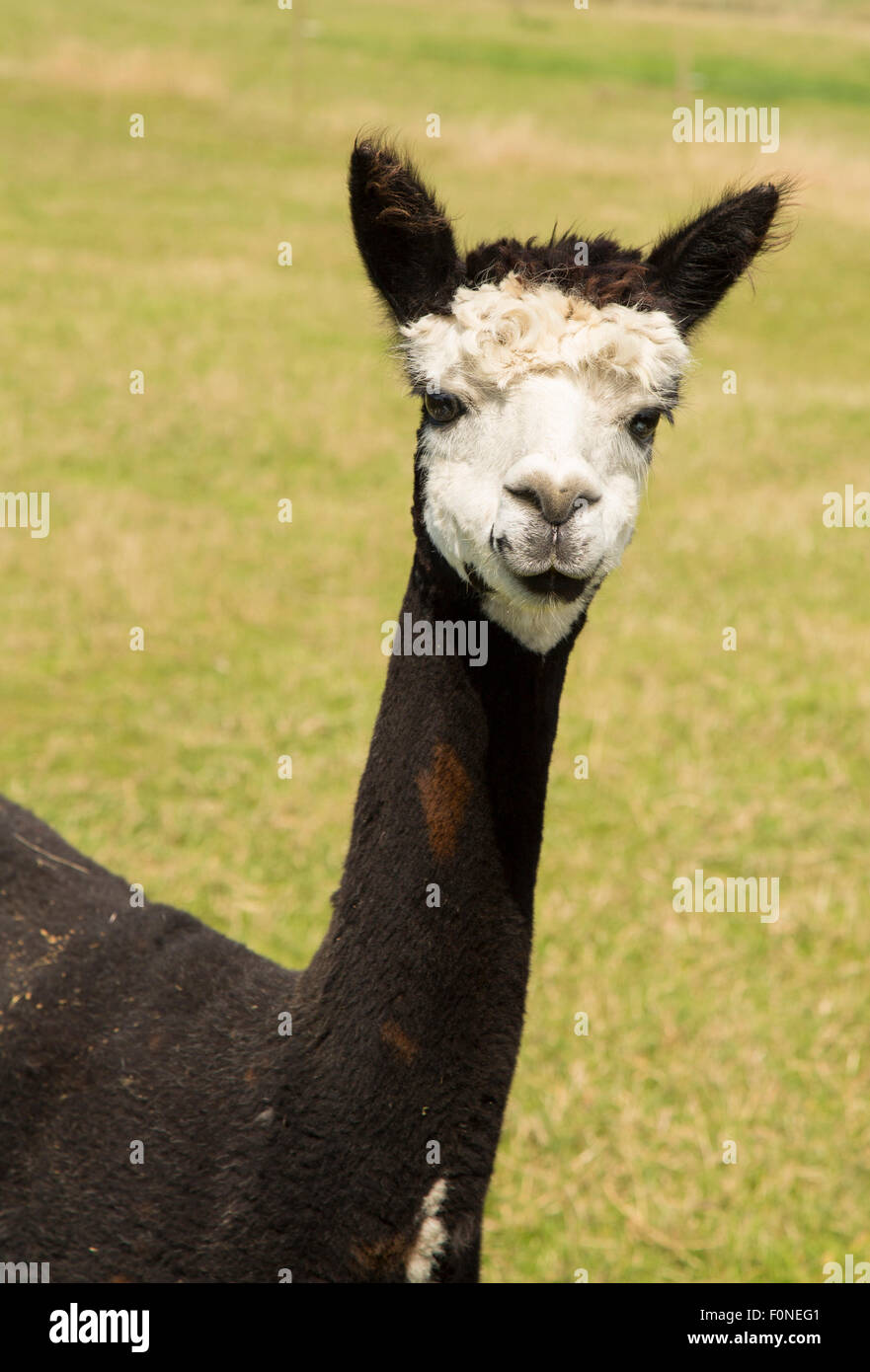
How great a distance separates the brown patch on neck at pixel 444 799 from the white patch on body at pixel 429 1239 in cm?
67

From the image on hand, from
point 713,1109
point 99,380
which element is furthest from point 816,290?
point 713,1109

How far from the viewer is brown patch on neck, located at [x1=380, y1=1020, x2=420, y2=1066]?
2.71 m

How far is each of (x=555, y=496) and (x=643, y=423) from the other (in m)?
0.41

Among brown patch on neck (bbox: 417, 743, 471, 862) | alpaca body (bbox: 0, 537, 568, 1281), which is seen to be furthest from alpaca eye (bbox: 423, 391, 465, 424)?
brown patch on neck (bbox: 417, 743, 471, 862)

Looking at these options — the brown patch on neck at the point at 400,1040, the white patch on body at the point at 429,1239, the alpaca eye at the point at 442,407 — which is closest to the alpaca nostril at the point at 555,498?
the alpaca eye at the point at 442,407

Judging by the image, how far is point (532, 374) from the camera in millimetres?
2553

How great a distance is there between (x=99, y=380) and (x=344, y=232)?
8.39 metres

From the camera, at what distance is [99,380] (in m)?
12.5

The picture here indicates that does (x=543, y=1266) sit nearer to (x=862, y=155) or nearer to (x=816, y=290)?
(x=816, y=290)

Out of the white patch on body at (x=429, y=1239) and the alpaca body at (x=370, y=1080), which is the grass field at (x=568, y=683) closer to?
the alpaca body at (x=370, y=1080)

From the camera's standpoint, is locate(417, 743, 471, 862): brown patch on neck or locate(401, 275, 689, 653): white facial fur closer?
locate(401, 275, 689, 653): white facial fur

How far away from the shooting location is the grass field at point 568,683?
4.80 meters

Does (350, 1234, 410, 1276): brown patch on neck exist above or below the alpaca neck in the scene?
below

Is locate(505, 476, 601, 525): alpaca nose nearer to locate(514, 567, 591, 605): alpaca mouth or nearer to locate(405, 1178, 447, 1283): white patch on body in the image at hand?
locate(514, 567, 591, 605): alpaca mouth
